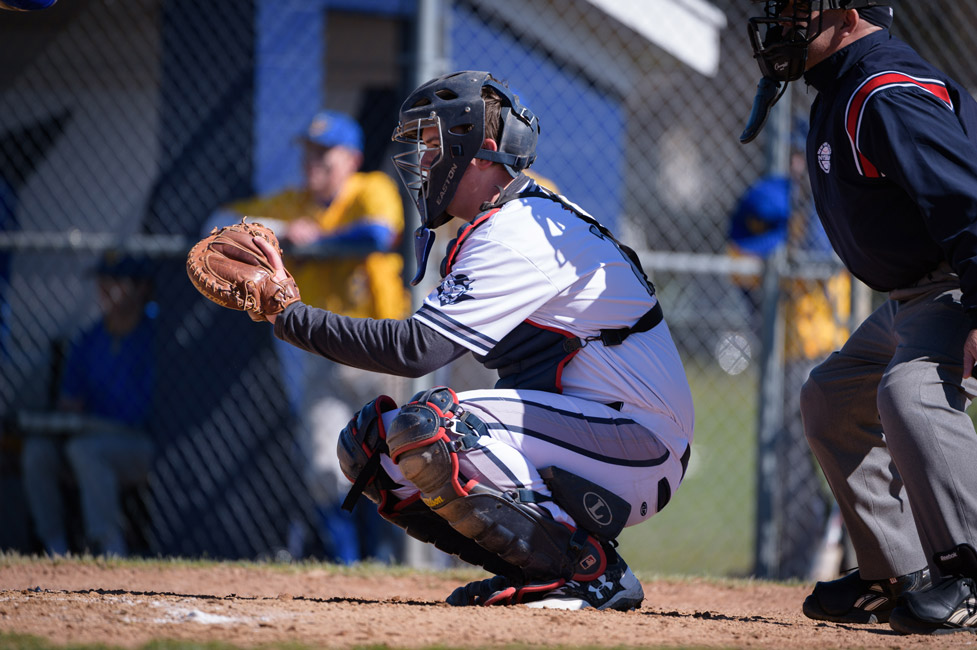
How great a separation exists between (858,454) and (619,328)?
838 mm

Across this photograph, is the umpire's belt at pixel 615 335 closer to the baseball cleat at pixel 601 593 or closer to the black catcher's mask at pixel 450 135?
the black catcher's mask at pixel 450 135

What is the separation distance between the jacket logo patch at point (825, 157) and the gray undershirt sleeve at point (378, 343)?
120cm

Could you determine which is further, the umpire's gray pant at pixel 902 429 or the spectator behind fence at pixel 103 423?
the spectator behind fence at pixel 103 423

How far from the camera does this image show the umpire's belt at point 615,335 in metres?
3.25

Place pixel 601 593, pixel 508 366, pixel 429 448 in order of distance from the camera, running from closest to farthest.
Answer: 1. pixel 429 448
2. pixel 601 593
3. pixel 508 366

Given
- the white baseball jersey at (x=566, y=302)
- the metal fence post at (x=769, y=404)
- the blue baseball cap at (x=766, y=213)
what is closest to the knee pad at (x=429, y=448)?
the white baseball jersey at (x=566, y=302)

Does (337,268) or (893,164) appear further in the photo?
(337,268)

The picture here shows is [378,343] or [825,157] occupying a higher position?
[825,157]

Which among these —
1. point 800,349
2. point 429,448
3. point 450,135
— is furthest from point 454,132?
point 800,349

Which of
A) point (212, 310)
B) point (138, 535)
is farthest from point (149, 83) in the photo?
point (138, 535)

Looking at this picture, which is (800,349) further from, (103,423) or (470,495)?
(103,423)

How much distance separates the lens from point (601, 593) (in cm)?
314

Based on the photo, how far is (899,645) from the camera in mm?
2678

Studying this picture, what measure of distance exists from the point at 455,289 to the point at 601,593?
989 millimetres
